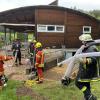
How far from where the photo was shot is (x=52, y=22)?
3048 centimetres

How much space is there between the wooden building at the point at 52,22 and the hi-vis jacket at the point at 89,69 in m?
20.4

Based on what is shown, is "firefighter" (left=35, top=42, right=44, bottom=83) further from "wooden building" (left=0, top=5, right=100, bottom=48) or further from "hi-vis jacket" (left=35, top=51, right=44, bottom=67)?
"wooden building" (left=0, top=5, right=100, bottom=48)

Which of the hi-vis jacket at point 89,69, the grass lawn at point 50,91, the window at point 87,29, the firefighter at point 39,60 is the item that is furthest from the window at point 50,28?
the hi-vis jacket at point 89,69

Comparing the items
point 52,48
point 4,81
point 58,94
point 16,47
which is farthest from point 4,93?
point 52,48

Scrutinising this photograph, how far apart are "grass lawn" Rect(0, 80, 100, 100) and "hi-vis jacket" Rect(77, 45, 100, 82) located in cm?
333

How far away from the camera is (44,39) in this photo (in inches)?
1195

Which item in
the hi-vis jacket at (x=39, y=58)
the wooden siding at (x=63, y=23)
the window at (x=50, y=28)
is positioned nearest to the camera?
the hi-vis jacket at (x=39, y=58)

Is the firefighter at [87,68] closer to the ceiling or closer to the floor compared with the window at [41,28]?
closer to the floor

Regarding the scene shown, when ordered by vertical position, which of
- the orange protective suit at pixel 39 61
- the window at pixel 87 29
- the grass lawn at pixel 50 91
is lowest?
the grass lawn at pixel 50 91

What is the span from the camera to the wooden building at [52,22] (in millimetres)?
30016

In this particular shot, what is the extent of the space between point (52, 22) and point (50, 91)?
1697 centimetres

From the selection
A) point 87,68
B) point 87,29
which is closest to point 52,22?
point 87,29

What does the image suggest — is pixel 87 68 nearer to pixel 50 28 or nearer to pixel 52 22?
pixel 52 22

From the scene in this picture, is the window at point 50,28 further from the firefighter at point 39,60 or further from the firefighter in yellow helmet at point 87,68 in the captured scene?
the firefighter in yellow helmet at point 87,68
